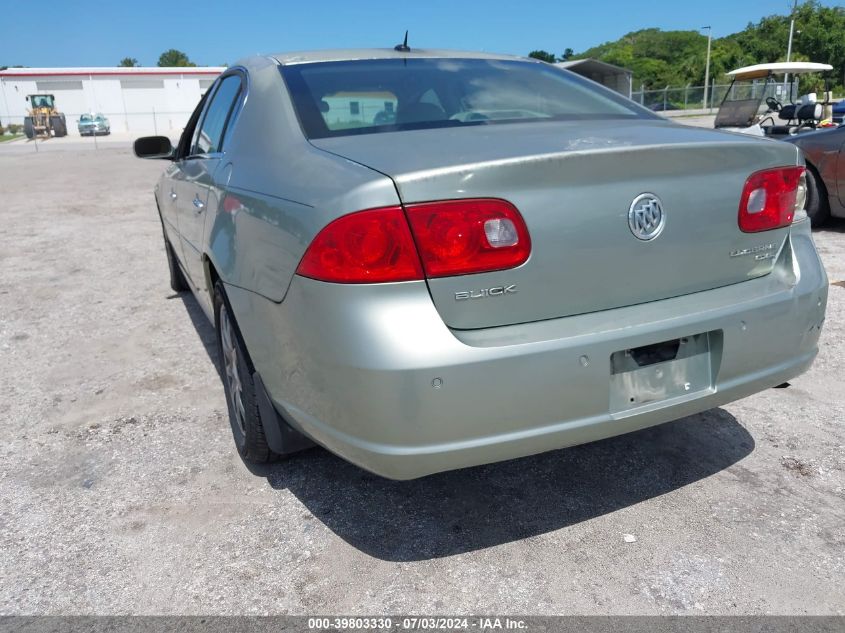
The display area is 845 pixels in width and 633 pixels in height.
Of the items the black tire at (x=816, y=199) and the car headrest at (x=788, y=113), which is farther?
the car headrest at (x=788, y=113)

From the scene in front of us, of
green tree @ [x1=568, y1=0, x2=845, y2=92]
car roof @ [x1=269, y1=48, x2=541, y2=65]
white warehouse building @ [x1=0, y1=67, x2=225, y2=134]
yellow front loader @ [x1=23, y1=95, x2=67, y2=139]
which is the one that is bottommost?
car roof @ [x1=269, y1=48, x2=541, y2=65]

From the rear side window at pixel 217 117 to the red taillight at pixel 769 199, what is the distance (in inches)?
82.3

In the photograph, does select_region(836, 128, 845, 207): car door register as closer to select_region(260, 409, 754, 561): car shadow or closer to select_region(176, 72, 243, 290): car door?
select_region(260, 409, 754, 561): car shadow

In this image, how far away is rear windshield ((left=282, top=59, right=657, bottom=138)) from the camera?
2484 millimetres

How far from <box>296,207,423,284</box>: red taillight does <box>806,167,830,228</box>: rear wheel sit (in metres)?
6.01

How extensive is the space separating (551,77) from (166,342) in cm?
284

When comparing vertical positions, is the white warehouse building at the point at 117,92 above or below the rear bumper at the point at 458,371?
above

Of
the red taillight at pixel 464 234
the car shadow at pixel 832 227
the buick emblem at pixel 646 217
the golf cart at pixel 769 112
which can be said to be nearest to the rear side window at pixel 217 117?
the red taillight at pixel 464 234

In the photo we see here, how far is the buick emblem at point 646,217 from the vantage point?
201 centimetres

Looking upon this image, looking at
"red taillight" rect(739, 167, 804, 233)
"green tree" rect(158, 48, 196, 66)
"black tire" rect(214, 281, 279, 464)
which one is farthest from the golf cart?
"green tree" rect(158, 48, 196, 66)

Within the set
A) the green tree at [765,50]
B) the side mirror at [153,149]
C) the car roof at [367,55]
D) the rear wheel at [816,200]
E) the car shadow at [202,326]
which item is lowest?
the car shadow at [202,326]

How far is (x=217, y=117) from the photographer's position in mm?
3486

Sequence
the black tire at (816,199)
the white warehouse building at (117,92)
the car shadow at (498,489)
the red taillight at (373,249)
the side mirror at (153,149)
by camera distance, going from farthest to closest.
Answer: the white warehouse building at (117,92)
the black tire at (816,199)
the side mirror at (153,149)
the car shadow at (498,489)
the red taillight at (373,249)

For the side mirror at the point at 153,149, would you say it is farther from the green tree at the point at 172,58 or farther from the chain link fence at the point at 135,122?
the green tree at the point at 172,58
